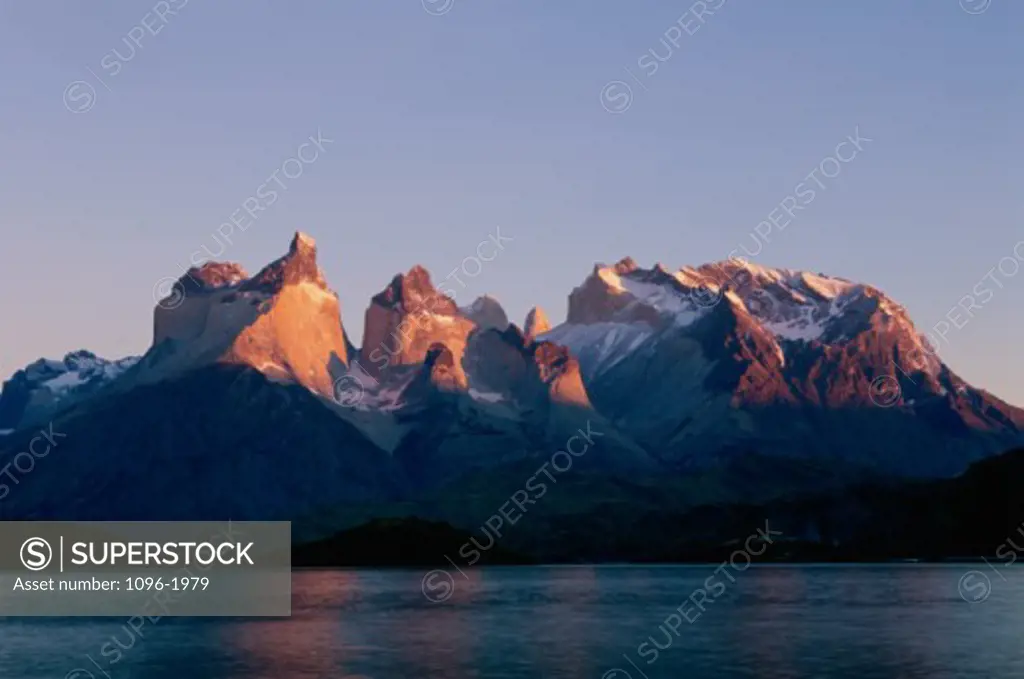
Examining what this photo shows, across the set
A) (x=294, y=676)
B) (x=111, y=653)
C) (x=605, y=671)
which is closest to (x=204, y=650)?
(x=111, y=653)

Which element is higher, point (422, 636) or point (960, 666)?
point (422, 636)

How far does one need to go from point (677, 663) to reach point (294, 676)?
3751 centimetres

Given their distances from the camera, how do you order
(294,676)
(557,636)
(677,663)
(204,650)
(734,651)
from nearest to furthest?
(294,676) < (677,663) < (734,651) < (204,650) < (557,636)

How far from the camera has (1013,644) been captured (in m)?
175

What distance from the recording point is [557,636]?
639 ft

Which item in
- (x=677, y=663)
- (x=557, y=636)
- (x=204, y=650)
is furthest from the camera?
(x=557, y=636)

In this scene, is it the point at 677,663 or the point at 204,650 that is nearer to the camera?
the point at 677,663

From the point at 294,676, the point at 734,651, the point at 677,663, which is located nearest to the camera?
the point at 294,676

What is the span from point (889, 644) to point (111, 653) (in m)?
85.5

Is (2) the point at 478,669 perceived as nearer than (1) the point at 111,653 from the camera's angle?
Yes

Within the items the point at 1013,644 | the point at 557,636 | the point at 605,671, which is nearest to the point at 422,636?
the point at 557,636

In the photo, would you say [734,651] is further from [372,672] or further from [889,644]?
[372,672]

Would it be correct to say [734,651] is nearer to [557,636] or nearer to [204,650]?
[557,636]

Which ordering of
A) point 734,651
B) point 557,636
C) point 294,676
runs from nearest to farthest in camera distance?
point 294,676
point 734,651
point 557,636
